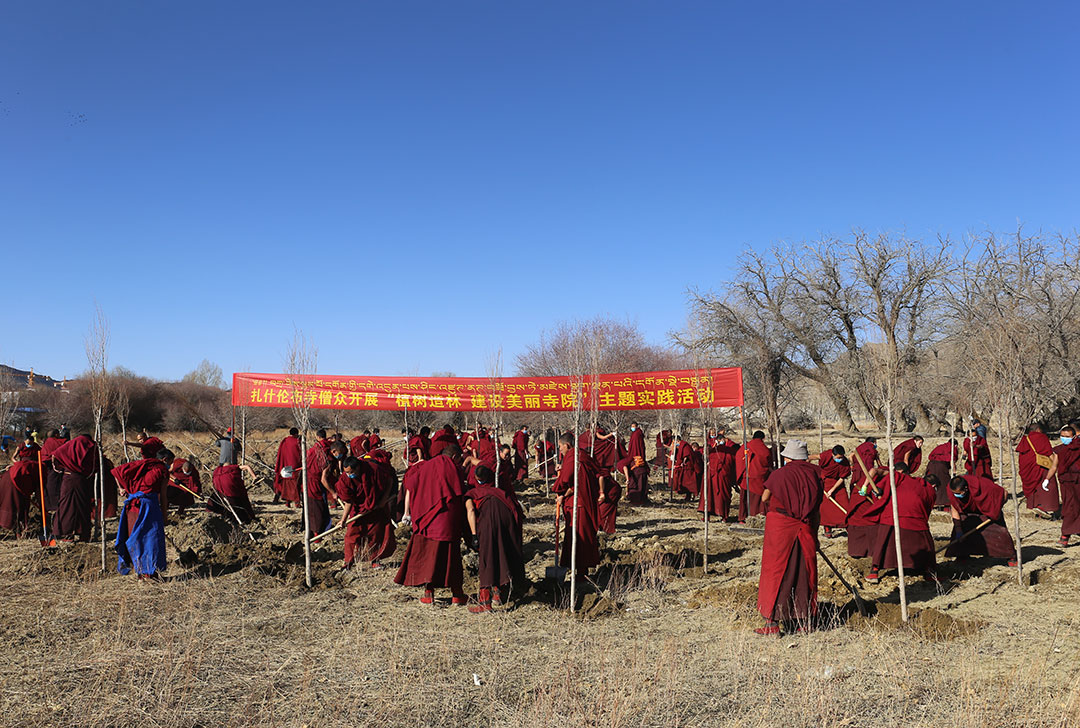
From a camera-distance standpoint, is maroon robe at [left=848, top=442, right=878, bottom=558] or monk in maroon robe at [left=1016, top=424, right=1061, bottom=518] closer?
maroon robe at [left=848, top=442, right=878, bottom=558]

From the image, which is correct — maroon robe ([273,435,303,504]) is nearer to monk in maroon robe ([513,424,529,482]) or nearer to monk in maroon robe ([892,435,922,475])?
monk in maroon robe ([513,424,529,482])

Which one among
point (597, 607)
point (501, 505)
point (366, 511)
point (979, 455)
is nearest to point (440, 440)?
point (366, 511)

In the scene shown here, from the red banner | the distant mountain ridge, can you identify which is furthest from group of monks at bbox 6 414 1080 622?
the distant mountain ridge

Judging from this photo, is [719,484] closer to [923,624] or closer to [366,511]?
[366,511]

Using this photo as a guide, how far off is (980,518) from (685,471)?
7362 mm

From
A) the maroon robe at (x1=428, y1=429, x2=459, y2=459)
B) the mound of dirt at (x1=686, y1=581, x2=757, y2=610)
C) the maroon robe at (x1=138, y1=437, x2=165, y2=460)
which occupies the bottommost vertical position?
the mound of dirt at (x1=686, y1=581, x2=757, y2=610)

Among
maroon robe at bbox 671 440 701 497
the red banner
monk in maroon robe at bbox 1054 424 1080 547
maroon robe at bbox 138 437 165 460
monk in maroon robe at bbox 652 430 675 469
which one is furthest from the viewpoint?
monk in maroon robe at bbox 652 430 675 469

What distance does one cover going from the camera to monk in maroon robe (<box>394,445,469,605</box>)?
7078 millimetres

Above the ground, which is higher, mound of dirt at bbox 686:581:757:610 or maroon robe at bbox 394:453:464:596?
maroon robe at bbox 394:453:464:596

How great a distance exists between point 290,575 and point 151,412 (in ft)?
125

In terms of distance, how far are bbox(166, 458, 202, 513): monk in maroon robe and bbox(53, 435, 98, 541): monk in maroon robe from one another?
1.26 meters

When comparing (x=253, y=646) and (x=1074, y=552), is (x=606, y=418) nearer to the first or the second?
(x=1074, y=552)

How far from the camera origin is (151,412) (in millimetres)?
41188

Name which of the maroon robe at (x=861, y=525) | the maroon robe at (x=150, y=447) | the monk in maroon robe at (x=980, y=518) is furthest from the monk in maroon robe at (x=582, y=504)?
the maroon robe at (x=150, y=447)
